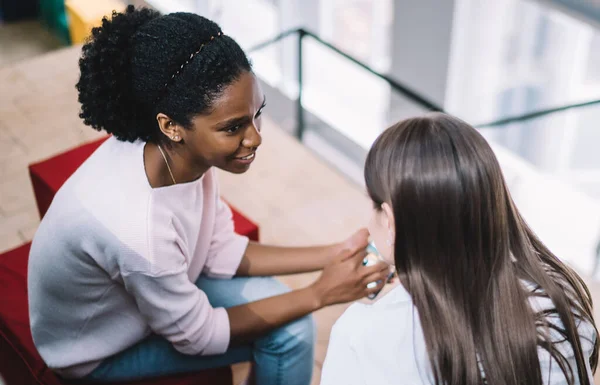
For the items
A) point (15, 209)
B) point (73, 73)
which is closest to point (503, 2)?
point (73, 73)

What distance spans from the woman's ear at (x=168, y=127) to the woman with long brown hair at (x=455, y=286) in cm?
52

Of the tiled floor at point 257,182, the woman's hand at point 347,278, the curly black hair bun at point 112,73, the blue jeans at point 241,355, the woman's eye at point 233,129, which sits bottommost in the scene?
the tiled floor at point 257,182

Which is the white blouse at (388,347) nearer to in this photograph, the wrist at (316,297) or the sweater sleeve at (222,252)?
the wrist at (316,297)

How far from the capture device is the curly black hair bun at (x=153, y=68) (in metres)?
1.59

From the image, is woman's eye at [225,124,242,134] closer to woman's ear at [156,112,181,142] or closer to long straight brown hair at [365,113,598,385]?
woman's ear at [156,112,181,142]

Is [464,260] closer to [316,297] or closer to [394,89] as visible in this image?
[316,297]

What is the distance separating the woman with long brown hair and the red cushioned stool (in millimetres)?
1139

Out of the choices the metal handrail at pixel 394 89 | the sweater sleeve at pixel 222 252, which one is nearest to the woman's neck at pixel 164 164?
the sweater sleeve at pixel 222 252

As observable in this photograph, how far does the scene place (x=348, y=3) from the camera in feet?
23.7

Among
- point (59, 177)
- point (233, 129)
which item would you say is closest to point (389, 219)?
point (233, 129)

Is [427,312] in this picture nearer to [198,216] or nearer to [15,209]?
[198,216]

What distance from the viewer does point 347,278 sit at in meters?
1.94

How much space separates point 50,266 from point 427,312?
90cm

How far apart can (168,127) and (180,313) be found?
45 centimetres
